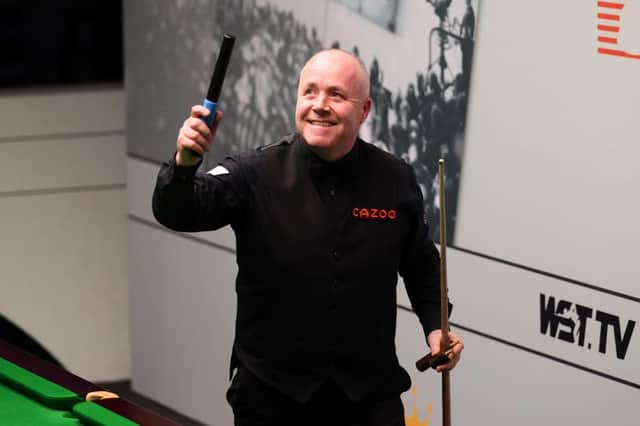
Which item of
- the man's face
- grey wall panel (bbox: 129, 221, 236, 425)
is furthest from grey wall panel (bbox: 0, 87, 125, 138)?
the man's face

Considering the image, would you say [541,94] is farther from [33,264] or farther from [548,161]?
[33,264]

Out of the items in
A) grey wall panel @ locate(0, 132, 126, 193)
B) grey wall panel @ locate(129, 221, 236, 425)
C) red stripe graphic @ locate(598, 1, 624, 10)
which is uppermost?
red stripe graphic @ locate(598, 1, 624, 10)

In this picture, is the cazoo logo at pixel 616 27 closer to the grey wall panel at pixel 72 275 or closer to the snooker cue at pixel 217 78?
the snooker cue at pixel 217 78

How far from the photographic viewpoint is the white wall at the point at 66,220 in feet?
16.3

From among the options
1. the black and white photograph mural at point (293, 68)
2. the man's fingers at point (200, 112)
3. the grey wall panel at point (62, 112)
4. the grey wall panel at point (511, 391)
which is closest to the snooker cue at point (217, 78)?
the man's fingers at point (200, 112)

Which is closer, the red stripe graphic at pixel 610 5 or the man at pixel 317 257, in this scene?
the man at pixel 317 257

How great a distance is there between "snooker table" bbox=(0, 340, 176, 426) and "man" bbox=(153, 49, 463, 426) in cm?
25

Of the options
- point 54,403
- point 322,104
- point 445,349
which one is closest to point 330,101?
point 322,104

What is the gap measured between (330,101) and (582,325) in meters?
1.17

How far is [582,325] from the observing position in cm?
332

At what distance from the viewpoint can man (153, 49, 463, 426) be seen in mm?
2564

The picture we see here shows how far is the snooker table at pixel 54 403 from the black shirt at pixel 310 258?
281mm

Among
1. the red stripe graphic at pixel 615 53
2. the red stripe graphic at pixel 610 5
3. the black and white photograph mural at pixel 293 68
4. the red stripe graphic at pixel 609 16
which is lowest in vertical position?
the black and white photograph mural at pixel 293 68

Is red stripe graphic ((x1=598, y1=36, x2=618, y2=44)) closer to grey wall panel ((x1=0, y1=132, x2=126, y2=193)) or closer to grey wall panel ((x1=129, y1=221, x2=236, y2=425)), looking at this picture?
grey wall panel ((x1=129, y1=221, x2=236, y2=425))
